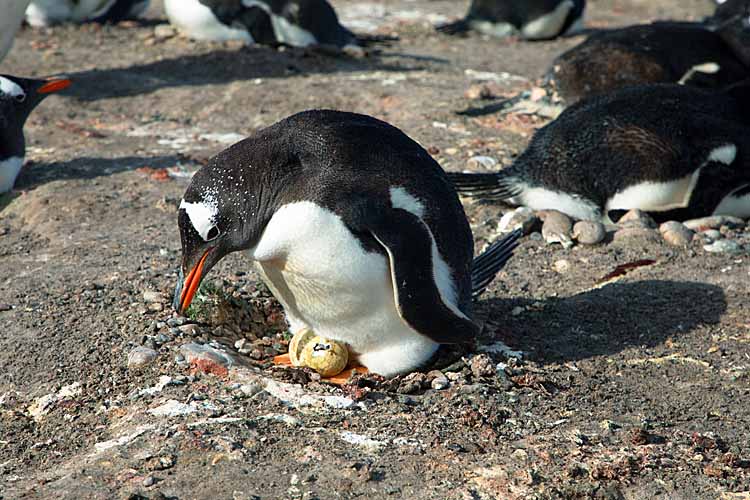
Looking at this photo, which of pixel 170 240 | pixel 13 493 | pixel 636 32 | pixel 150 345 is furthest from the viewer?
pixel 636 32

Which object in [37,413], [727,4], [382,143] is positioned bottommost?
[727,4]

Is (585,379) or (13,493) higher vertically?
(13,493)

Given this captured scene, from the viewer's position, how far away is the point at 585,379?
3727 millimetres

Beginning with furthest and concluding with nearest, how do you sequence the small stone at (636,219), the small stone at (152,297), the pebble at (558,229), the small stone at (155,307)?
1. the small stone at (636,219)
2. the pebble at (558,229)
3. the small stone at (152,297)
4. the small stone at (155,307)

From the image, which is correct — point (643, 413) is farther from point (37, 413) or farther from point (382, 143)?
point (37, 413)

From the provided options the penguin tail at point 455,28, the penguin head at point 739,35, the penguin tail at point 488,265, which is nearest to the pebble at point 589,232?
the penguin tail at point 488,265

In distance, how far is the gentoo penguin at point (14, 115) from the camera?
5820 mm

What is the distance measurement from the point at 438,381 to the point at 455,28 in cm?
719

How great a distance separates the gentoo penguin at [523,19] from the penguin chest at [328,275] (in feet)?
22.9

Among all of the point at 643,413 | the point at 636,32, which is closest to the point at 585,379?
the point at 643,413

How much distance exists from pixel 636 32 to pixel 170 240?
3731 millimetres

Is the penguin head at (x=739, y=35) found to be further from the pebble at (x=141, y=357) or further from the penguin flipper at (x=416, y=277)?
the pebble at (x=141, y=357)

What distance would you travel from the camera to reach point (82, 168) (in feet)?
20.5

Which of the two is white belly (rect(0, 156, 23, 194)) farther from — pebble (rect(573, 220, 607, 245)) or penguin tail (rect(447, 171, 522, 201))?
pebble (rect(573, 220, 607, 245))
